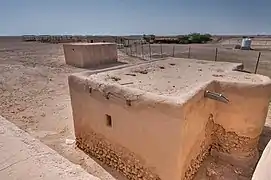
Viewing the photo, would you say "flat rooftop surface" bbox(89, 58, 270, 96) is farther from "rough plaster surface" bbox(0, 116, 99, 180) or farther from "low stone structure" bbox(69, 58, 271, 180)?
"rough plaster surface" bbox(0, 116, 99, 180)

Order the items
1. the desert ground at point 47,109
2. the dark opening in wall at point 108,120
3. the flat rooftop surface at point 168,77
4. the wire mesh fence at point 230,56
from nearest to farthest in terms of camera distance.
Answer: the flat rooftop surface at point 168,77
the dark opening in wall at point 108,120
the desert ground at point 47,109
the wire mesh fence at point 230,56

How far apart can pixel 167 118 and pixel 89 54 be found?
14.4 m

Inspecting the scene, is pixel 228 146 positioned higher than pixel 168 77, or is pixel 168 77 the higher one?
pixel 168 77

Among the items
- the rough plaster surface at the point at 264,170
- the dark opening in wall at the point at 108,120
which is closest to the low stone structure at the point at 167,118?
the dark opening in wall at the point at 108,120

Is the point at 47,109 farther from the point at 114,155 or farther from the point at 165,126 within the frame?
the point at 165,126

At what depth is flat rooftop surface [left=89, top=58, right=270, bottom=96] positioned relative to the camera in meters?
5.95

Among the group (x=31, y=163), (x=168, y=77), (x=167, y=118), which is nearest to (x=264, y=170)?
(x=31, y=163)

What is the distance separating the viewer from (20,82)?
14.9 metres

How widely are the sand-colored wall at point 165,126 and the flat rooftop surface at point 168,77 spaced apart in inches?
15.7

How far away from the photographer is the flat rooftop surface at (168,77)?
595 centimetres

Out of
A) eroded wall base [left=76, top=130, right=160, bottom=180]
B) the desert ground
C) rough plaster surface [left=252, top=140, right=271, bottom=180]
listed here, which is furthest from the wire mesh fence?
rough plaster surface [left=252, top=140, right=271, bottom=180]

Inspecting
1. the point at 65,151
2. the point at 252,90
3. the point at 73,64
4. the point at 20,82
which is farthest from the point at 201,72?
the point at 73,64

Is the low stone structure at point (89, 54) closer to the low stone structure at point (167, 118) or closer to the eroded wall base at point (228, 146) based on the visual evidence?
the low stone structure at point (167, 118)

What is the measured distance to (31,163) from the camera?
1.78 m
